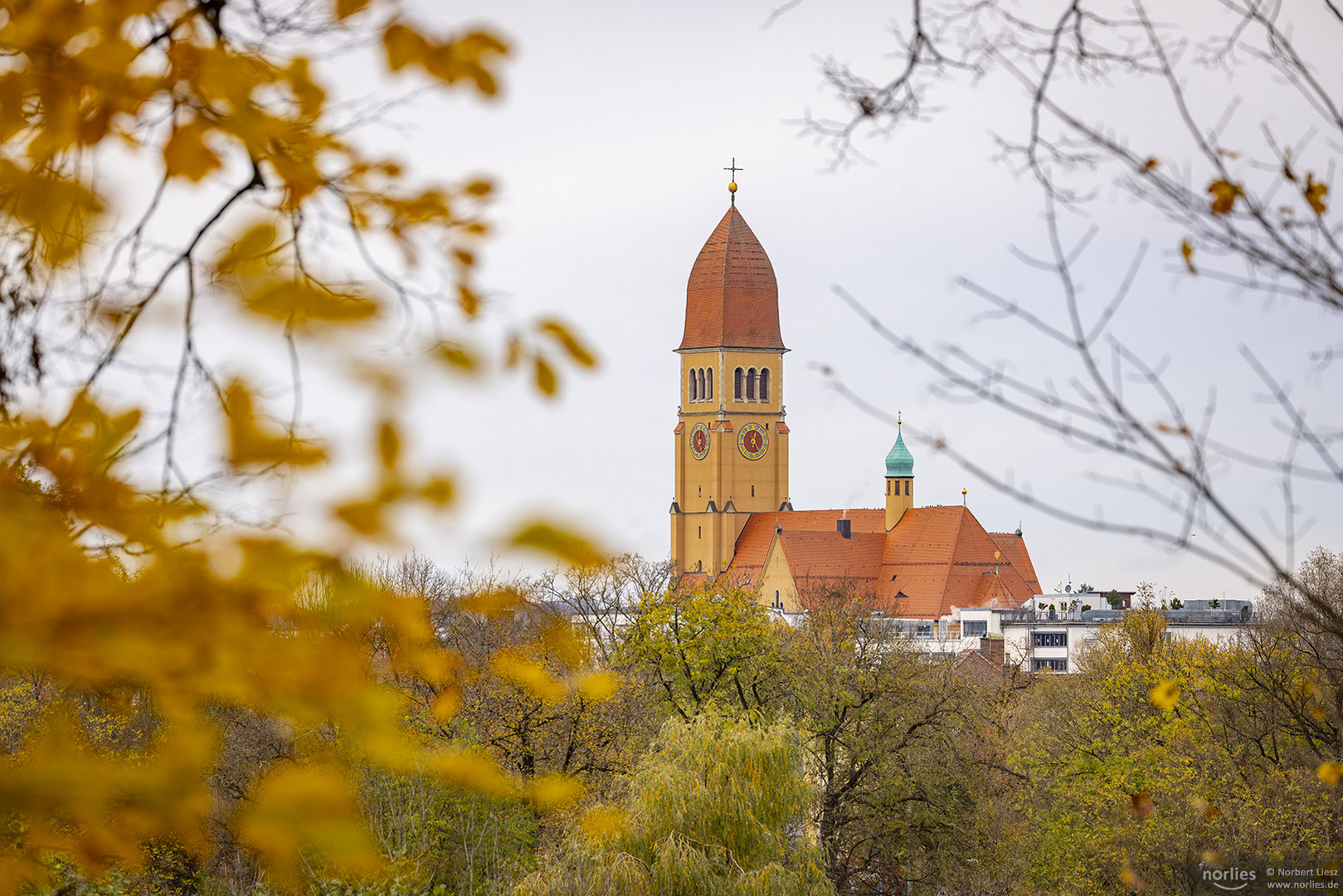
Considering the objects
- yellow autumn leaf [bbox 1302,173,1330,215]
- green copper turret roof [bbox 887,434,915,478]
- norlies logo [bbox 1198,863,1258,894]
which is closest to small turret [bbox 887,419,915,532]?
green copper turret roof [bbox 887,434,915,478]

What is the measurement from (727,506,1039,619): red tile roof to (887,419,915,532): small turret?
813 millimetres

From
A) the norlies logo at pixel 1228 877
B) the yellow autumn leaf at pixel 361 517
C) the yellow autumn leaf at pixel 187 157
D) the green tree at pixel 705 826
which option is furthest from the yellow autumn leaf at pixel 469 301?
the norlies logo at pixel 1228 877

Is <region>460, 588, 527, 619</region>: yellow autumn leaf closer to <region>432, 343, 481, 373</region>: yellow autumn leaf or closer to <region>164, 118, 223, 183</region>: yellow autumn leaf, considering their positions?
<region>432, 343, 481, 373</region>: yellow autumn leaf

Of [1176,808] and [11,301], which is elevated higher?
[11,301]

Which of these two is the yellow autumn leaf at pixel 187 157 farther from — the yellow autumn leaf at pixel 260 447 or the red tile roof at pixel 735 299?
the red tile roof at pixel 735 299

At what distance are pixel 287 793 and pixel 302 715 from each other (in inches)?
10.8

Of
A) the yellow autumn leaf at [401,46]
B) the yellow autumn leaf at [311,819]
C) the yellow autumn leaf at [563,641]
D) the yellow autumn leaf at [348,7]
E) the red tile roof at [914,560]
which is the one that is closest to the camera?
the yellow autumn leaf at [311,819]

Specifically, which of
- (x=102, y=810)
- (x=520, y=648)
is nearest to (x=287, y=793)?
(x=102, y=810)

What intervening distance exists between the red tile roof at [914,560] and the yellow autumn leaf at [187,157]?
72.9 metres

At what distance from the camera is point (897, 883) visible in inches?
1112

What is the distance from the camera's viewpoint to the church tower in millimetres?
94125

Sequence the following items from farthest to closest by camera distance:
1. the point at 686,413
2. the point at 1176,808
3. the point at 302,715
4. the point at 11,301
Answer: the point at 686,413, the point at 1176,808, the point at 11,301, the point at 302,715

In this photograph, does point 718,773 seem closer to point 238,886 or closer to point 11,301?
point 238,886

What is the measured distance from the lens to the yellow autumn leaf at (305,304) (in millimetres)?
2211
